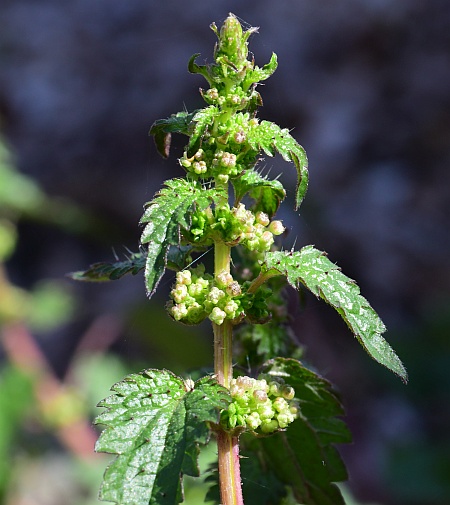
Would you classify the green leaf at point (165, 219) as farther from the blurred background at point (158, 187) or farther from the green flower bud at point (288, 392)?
the blurred background at point (158, 187)

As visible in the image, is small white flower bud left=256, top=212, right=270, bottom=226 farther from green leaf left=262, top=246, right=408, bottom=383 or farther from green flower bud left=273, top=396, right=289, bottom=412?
green flower bud left=273, top=396, right=289, bottom=412

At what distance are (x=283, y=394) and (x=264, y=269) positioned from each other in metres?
0.19

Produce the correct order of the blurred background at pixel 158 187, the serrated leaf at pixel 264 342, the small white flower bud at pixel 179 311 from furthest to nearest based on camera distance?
the blurred background at pixel 158 187 → the serrated leaf at pixel 264 342 → the small white flower bud at pixel 179 311

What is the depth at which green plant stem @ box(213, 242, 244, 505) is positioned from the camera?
1113mm

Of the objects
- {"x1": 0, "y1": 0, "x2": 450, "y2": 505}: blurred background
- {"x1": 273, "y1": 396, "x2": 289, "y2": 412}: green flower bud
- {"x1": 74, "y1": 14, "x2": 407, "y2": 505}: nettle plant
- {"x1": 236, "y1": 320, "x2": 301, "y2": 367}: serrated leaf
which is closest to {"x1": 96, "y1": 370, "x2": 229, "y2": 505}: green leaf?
{"x1": 74, "y1": 14, "x2": 407, "y2": 505}: nettle plant

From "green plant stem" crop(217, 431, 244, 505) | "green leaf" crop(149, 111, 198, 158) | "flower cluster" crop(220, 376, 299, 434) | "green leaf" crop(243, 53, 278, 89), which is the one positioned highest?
"green leaf" crop(243, 53, 278, 89)

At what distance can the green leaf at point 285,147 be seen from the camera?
1.10 metres

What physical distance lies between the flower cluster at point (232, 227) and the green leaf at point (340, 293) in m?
0.03

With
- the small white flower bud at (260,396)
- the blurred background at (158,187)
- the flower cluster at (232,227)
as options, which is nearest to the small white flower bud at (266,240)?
the flower cluster at (232,227)

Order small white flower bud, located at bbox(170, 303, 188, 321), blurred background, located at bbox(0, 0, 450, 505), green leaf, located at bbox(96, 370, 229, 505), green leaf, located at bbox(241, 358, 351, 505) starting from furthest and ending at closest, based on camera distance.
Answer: blurred background, located at bbox(0, 0, 450, 505) < green leaf, located at bbox(241, 358, 351, 505) < small white flower bud, located at bbox(170, 303, 188, 321) < green leaf, located at bbox(96, 370, 229, 505)

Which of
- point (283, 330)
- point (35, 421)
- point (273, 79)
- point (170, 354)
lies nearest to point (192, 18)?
point (273, 79)

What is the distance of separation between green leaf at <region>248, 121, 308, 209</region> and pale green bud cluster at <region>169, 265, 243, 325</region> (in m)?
0.16

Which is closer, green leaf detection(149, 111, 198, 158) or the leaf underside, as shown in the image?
green leaf detection(149, 111, 198, 158)

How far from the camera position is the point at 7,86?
8.32m
